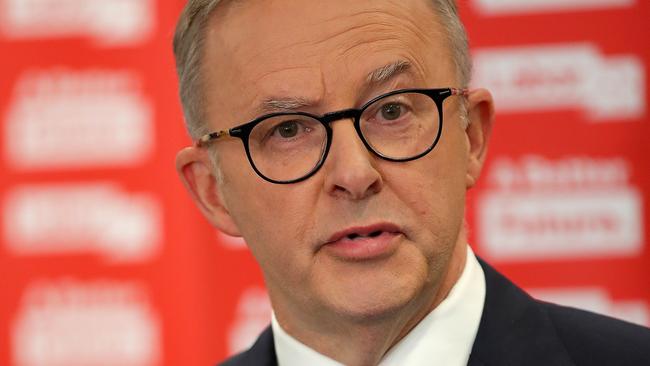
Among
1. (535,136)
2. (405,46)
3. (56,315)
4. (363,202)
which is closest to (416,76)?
(405,46)

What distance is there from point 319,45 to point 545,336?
75cm

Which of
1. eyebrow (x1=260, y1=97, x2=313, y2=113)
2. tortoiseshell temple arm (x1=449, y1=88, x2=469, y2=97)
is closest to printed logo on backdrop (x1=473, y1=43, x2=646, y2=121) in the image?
tortoiseshell temple arm (x1=449, y1=88, x2=469, y2=97)

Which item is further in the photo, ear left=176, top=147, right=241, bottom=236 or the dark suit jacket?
ear left=176, top=147, right=241, bottom=236

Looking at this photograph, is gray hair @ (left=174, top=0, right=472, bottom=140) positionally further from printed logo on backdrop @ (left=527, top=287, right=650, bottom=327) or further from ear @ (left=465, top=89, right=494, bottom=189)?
printed logo on backdrop @ (left=527, top=287, right=650, bottom=327)

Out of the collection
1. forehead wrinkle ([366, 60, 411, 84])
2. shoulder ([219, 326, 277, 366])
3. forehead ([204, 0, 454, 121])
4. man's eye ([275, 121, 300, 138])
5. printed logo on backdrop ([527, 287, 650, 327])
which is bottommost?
printed logo on backdrop ([527, 287, 650, 327])

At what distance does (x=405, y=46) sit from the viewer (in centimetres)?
201

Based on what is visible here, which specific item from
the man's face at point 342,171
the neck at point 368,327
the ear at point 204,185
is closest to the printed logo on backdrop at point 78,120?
the ear at point 204,185

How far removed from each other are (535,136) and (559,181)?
18 centimetres

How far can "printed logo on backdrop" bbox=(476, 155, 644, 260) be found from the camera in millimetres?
3447

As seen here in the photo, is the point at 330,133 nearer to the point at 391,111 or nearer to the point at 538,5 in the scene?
the point at 391,111

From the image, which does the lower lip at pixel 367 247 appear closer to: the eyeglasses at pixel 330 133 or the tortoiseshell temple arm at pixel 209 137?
the eyeglasses at pixel 330 133

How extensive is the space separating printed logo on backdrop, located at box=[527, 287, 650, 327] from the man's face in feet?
4.86

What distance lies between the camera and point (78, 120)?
3.81 metres

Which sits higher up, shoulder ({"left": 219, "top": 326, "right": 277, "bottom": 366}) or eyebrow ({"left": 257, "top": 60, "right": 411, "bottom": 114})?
eyebrow ({"left": 257, "top": 60, "right": 411, "bottom": 114})
